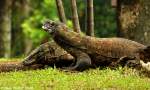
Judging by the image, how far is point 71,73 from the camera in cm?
1136

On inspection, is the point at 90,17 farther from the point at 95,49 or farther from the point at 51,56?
the point at 95,49

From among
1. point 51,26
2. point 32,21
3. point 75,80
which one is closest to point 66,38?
point 51,26

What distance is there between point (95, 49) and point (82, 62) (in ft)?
1.22

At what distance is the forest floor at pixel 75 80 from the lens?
9.88 m

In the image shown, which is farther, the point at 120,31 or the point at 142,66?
the point at 120,31

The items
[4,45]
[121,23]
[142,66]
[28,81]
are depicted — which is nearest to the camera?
[28,81]

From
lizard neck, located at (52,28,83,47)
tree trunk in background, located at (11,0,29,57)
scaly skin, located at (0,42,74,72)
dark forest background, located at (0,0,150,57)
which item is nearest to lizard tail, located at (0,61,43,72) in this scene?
scaly skin, located at (0,42,74,72)

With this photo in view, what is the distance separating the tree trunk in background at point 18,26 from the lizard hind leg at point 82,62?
78.6 feet

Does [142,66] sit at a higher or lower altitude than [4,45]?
higher

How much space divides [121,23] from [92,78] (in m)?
2.92

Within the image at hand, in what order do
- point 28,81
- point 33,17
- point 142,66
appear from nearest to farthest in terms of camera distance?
point 28,81 → point 142,66 → point 33,17

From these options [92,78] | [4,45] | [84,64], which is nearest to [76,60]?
[84,64]

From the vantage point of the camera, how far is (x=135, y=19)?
523 inches

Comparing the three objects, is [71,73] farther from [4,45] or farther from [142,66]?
[4,45]
